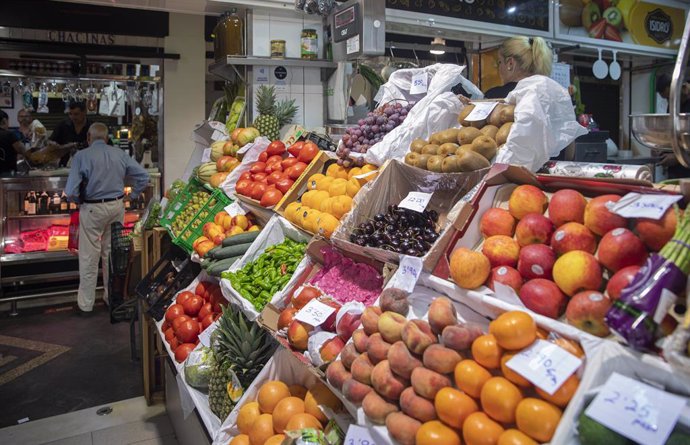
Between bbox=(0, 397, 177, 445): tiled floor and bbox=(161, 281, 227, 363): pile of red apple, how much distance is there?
721mm

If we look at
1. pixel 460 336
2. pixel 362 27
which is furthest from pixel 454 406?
pixel 362 27

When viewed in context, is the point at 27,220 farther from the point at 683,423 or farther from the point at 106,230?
the point at 683,423

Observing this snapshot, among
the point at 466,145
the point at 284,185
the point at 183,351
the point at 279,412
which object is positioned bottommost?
the point at 183,351

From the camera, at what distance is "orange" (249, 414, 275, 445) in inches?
81.6

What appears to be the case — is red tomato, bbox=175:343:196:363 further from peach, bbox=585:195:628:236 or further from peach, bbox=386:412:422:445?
peach, bbox=585:195:628:236

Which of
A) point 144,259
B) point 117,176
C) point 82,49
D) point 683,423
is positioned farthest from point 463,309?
point 82,49

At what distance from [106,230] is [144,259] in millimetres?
2462

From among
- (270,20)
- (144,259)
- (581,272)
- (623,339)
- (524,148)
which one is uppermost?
(270,20)

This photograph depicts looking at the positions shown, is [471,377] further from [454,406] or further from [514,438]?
[514,438]

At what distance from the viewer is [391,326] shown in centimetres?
161

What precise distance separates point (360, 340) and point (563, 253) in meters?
0.63

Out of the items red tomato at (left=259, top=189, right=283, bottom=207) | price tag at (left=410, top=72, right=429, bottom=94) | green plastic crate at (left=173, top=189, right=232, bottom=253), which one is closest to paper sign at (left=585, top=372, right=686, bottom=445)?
red tomato at (left=259, top=189, right=283, bottom=207)

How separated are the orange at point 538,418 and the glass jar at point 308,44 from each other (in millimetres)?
4034

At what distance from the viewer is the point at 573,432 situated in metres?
1.12
